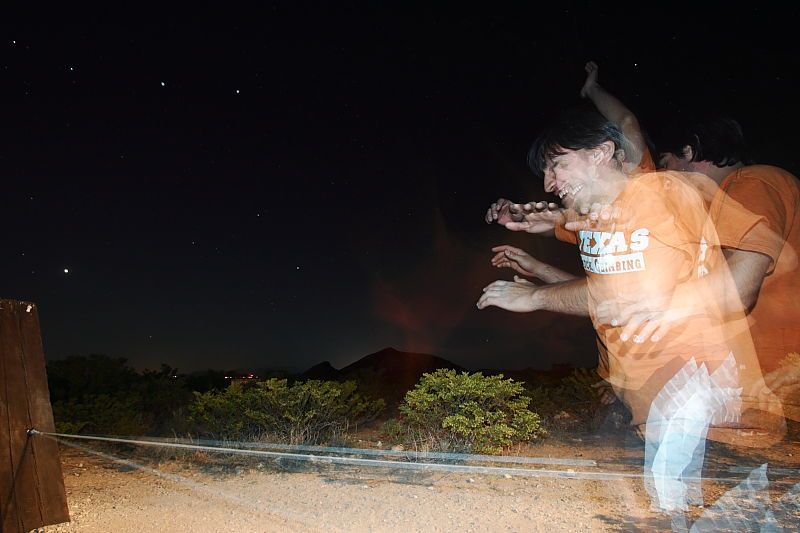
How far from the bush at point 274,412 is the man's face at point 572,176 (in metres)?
5.29

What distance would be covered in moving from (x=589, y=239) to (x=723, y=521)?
282 cm

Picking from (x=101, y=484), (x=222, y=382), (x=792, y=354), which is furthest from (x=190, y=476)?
(x=222, y=382)

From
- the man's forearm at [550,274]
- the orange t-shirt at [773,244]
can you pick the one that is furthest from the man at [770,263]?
the man's forearm at [550,274]

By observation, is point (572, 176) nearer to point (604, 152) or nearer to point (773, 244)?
point (604, 152)

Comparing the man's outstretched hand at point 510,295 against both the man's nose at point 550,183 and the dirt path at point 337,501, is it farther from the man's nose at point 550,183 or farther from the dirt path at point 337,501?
the dirt path at point 337,501

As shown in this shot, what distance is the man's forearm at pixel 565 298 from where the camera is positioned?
1393 millimetres

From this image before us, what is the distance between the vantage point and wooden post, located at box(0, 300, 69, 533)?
9.82ft

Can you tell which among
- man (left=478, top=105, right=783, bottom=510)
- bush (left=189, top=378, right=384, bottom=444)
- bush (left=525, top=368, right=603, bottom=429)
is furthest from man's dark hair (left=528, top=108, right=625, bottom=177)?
bush (left=525, top=368, right=603, bottom=429)

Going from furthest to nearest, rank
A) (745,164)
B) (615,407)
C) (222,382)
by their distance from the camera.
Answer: (222,382)
(615,407)
(745,164)

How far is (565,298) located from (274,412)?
5.48m

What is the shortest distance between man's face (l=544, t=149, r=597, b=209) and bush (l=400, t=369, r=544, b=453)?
4.41 m

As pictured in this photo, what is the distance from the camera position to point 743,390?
3.29ft

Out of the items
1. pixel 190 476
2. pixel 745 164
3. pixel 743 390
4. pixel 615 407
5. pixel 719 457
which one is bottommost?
pixel 719 457

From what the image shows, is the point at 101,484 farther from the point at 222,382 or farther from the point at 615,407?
the point at 222,382
